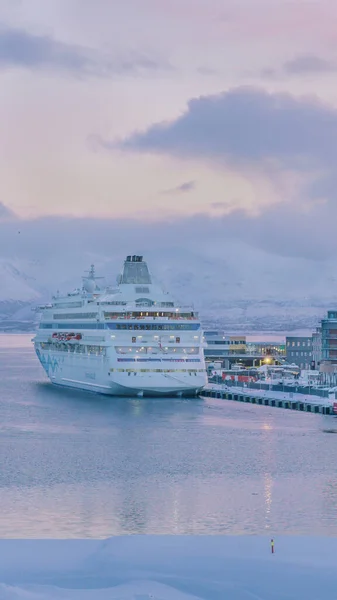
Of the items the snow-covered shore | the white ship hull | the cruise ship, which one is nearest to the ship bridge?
the cruise ship

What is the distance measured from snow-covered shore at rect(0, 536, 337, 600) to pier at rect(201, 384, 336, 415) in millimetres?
38637

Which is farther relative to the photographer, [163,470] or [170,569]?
[163,470]

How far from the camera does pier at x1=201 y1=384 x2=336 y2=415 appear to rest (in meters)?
63.6

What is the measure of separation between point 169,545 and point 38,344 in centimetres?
6375

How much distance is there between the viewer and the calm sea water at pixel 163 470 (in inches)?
1179

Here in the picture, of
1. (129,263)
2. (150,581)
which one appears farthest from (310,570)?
(129,263)

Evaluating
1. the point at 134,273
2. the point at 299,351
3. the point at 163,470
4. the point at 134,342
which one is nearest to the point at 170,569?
the point at 163,470

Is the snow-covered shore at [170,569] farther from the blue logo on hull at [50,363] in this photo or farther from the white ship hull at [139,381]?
→ the blue logo on hull at [50,363]

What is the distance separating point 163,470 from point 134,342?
28.7 meters

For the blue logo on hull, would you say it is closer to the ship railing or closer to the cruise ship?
the cruise ship

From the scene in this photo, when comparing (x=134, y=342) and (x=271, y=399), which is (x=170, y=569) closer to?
(x=134, y=342)

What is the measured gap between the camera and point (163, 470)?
39.3 metres

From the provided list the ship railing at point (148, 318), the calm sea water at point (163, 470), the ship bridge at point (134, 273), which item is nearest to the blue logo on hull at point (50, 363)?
the ship bridge at point (134, 273)

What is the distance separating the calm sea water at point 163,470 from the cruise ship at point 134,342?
2.61 metres
